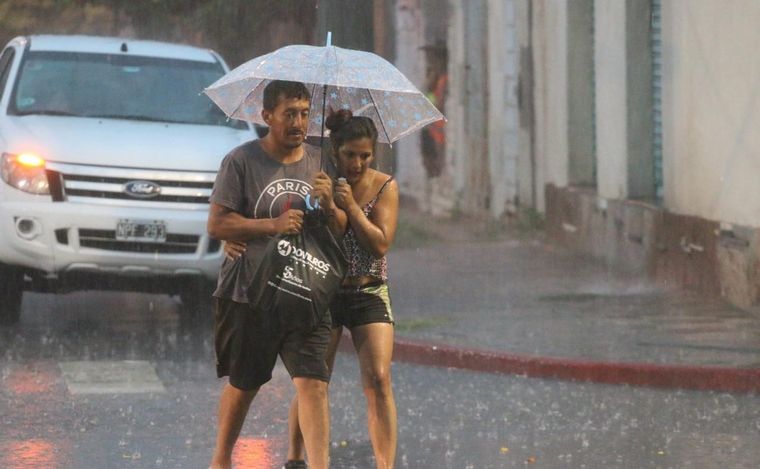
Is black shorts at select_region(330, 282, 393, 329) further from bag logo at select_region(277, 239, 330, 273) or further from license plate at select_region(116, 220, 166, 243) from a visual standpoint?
license plate at select_region(116, 220, 166, 243)

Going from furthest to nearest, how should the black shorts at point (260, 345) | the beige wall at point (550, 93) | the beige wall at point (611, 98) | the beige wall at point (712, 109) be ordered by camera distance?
the beige wall at point (550, 93), the beige wall at point (611, 98), the beige wall at point (712, 109), the black shorts at point (260, 345)

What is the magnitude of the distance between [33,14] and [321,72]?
23.4 meters

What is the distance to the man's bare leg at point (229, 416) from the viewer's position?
704 cm

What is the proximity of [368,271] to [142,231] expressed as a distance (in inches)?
193

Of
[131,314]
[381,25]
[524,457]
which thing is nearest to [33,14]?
[381,25]

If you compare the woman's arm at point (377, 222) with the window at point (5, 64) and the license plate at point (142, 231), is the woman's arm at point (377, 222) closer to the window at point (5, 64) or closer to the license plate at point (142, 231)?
the license plate at point (142, 231)

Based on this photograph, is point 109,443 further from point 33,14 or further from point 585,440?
point 33,14

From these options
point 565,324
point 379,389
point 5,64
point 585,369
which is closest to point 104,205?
point 5,64

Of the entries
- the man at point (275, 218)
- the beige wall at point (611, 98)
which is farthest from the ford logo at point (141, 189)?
the beige wall at point (611, 98)

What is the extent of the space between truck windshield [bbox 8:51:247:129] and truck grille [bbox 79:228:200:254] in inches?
45.6

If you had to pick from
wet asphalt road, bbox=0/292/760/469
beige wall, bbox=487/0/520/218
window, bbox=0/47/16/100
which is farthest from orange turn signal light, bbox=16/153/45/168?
beige wall, bbox=487/0/520/218

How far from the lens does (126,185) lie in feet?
38.6

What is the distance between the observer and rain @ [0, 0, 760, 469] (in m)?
8.38

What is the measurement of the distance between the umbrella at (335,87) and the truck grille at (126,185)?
4.48 m
